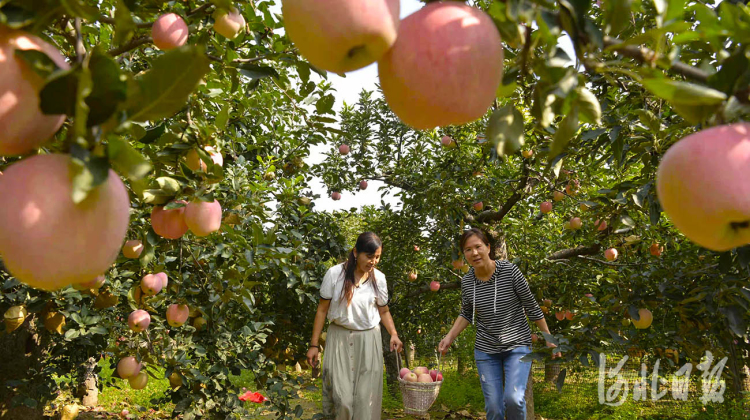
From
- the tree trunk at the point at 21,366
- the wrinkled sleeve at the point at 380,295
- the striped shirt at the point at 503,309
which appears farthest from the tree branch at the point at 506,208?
the tree trunk at the point at 21,366

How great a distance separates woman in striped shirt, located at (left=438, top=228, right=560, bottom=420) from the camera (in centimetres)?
344

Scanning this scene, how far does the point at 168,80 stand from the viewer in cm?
58

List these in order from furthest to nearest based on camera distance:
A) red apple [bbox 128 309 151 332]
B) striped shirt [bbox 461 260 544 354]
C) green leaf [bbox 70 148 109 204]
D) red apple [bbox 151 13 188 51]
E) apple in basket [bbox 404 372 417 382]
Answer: apple in basket [bbox 404 372 417 382] < striped shirt [bbox 461 260 544 354] < red apple [bbox 128 309 151 332] < red apple [bbox 151 13 188 51] < green leaf [bbox 70 148 109 204]

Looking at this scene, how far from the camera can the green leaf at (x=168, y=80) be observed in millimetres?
580

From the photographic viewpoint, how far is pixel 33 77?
1.89 feet

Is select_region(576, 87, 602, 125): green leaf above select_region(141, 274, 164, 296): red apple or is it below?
above

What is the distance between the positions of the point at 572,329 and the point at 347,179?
4670 mm

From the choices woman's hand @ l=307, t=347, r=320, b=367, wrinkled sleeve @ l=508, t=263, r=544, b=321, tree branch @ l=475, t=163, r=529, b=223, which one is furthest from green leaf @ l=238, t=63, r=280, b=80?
tree branch @ l=475, t=163, r=529, b=223

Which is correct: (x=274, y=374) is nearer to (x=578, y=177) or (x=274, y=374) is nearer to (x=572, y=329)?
(x=572, y=329)

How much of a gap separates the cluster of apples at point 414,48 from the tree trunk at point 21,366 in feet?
13.3

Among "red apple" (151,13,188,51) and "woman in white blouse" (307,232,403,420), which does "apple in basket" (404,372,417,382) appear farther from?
"red apple" (151,13,188,51)

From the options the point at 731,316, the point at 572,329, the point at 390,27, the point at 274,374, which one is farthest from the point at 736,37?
the point at 274,374

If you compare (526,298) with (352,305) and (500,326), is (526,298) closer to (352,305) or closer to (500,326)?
(500,326)

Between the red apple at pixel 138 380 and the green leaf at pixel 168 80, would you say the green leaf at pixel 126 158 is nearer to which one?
the green leaf at pixel 168 80
